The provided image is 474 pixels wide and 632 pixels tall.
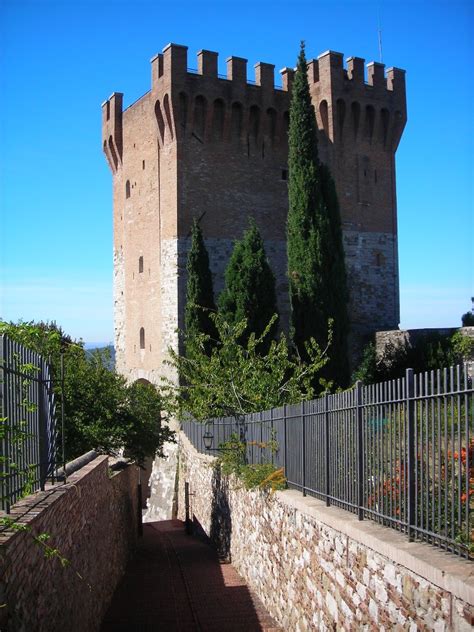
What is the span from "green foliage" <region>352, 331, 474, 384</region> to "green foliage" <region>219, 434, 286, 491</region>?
14.5 meters

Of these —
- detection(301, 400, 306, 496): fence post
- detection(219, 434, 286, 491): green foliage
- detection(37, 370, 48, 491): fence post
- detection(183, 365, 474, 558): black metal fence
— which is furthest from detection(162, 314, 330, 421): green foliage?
detection(37, 370, 48, 491): fence post

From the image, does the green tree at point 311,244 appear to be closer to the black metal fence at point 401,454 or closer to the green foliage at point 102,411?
Answer: the green foliage at point 102,411

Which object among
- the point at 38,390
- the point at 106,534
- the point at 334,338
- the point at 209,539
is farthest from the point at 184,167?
the point at 38,390

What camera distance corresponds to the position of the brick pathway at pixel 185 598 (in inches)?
423

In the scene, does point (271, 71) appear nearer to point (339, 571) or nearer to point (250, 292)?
point (250, 292)

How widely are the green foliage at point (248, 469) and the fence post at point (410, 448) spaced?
4324 mm

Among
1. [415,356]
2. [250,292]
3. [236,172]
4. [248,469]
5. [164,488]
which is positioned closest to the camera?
[248,469]

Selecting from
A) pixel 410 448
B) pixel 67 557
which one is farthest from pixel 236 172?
pixel 410 448

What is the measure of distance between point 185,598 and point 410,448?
8.06 metres

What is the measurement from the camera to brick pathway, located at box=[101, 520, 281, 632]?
35.2 ft

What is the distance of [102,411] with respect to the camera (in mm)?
21406

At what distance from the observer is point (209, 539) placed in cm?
1783

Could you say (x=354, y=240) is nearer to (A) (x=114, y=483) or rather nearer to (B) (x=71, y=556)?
(A) (x=114, y=483)

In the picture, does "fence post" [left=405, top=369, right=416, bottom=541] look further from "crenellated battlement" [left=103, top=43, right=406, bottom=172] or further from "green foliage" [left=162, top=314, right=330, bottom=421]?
"crenellated battlement" [left=103, top=43, right=406, bottom=172]
